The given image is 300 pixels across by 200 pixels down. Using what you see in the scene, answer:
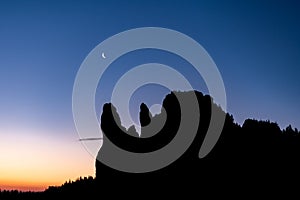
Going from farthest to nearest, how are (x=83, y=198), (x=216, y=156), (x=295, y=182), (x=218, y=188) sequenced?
(x=83, y=198) < (x=216, y=156) < (x=218, y=188) < (x=295, y=182)

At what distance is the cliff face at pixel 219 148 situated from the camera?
3073 inches

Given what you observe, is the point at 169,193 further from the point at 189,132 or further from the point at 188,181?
the point at 189,132

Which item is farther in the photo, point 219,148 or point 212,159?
point 219,148

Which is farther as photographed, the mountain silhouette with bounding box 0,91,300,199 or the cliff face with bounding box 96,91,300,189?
the cliff face with bounding box 96,91,300,189

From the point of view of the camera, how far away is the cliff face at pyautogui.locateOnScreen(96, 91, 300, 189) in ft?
256

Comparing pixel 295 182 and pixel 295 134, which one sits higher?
pixel 295 134

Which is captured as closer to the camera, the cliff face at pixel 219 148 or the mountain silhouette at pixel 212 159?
the mountain silhouette at pixel 212 159

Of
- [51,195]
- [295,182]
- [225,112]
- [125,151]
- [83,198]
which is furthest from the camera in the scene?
[51,195]

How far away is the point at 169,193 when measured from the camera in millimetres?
82500

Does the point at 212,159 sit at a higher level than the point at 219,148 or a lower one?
lower

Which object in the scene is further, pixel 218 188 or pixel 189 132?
pixel 189 132

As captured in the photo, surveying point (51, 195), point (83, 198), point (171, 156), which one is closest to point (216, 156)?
point (171, 156)

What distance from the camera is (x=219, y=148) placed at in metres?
82.2

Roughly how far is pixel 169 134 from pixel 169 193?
14427 mm
